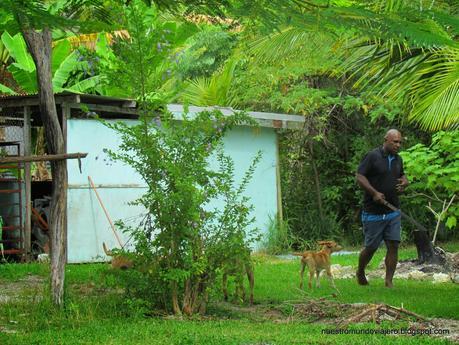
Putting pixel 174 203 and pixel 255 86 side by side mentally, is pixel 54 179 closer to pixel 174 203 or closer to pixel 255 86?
pixel 174 203

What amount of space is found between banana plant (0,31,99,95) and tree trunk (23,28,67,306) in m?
7.53

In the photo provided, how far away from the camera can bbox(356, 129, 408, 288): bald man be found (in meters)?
10.9

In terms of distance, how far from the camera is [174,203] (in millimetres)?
8805

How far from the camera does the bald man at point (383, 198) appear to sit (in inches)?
428

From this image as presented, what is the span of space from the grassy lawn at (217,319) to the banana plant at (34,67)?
6.20 m

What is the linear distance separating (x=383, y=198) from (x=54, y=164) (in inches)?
172

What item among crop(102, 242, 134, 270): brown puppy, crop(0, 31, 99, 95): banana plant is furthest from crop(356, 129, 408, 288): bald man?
crop(0, 31, 99, 95): banana plant

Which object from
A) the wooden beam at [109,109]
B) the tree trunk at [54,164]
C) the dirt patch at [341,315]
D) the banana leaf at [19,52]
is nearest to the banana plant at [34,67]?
the banana leaf at [19,52]

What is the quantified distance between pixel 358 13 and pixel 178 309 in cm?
566

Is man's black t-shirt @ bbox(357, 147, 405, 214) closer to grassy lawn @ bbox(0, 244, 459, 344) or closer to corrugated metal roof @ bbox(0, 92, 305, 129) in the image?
grassy lawn @ bbox(0, 244, 459, 344)

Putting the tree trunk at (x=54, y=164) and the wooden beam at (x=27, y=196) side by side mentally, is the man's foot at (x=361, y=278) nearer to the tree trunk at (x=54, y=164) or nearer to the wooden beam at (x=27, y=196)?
the tree trunk at (x=54, y=164)

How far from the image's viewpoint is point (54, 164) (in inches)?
351

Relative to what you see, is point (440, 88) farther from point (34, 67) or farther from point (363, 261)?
point (34, 67)

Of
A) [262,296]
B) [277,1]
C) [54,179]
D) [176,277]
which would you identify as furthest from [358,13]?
[262,296]
